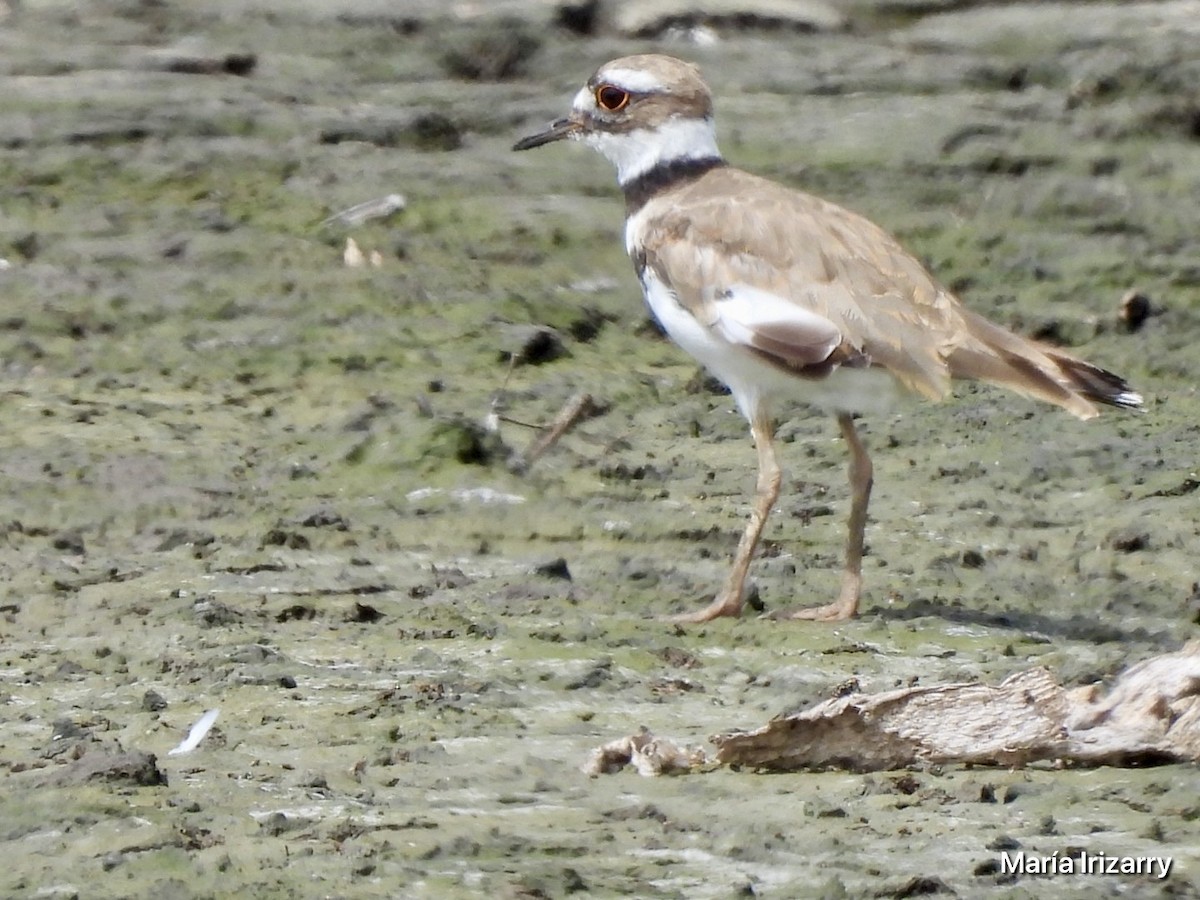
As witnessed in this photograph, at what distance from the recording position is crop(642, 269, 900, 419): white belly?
6.39 metres

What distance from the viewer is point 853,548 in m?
6.42

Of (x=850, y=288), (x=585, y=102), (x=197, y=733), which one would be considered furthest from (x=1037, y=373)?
(x=197, y=733)

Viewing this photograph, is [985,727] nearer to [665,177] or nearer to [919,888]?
[919,888]

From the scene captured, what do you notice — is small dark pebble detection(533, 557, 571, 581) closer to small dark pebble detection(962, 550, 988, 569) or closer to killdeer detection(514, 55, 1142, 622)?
killdeer detection(514, 55, 1142, 622)

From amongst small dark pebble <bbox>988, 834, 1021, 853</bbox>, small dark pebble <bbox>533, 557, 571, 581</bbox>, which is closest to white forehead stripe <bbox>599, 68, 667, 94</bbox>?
small dark pebble <bbox>533, 557, 571, 581</bbox>

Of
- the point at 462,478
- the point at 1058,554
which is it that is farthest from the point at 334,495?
the point at 1058,554

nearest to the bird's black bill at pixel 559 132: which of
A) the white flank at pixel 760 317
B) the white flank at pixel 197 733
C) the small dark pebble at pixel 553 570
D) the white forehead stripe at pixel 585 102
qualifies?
the white forehead stripe at pixel 585 102

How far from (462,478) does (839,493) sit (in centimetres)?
125

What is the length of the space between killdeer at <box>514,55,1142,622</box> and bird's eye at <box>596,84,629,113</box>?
0.50m

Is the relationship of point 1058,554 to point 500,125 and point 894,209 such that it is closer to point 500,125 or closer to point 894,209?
point 894,209

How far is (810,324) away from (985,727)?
6.66 feet

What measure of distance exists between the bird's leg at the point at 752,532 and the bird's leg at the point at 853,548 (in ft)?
0.41

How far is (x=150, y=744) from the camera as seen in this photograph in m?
4.82

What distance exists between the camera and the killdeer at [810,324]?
20.5 ft
